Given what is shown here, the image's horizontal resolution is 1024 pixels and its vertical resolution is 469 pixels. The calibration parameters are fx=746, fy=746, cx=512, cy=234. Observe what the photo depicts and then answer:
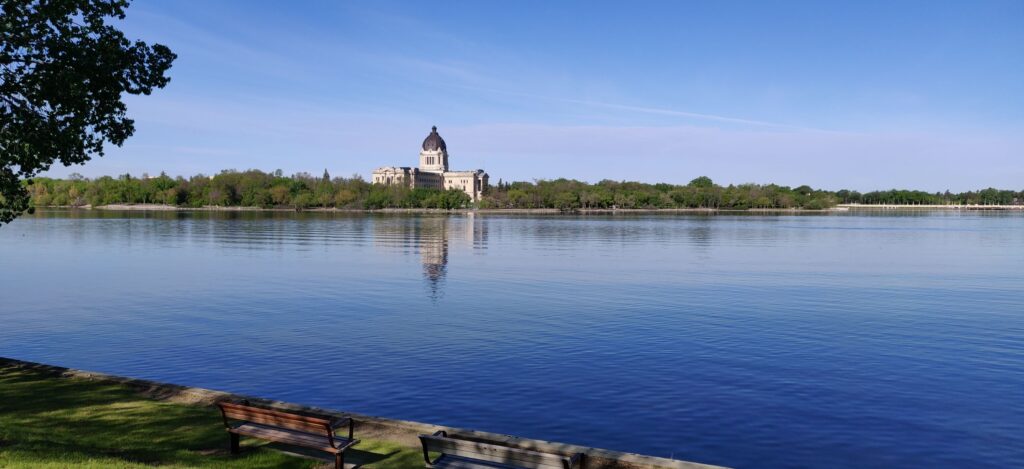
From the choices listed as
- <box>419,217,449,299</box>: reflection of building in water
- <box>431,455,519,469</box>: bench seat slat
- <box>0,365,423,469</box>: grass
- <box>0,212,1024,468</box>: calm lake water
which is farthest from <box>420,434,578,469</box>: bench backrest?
<box>419,217,449,299</box>: reflection of building in water

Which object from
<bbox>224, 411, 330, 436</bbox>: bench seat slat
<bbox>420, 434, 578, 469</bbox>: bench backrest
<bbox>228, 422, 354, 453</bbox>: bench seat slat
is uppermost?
<bbox>224, 411, 330, 436</bbox>: bench seat slat

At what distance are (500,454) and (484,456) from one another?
34 cm

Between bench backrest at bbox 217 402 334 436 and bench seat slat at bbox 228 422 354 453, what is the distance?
0.11 metres

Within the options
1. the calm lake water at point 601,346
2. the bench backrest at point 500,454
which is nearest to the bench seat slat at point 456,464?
the bench backrest at point 500,454

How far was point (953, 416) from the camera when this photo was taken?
61.2ft

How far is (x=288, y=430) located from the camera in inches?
501

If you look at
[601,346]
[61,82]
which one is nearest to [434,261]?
[601,346]

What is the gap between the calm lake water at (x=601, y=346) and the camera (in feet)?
57.7

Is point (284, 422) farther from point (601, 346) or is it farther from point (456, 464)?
point (601, 346)

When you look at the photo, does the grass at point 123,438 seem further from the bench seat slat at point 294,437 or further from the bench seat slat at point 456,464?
the bench seat slat at point 456,464

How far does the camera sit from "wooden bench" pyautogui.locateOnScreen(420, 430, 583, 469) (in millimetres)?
10969

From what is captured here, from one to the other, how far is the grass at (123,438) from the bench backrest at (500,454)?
3.76 feet

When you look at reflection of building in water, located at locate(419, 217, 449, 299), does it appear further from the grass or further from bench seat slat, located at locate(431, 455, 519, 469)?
bench seat slat, located at locate(431, 455, 519, 469)

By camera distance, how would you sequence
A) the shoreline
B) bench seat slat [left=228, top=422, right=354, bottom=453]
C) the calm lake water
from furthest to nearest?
1. the calm lake water
2. the shoreline
3. bench seat slat [left=228, top=422, right=354, bottom=453]
